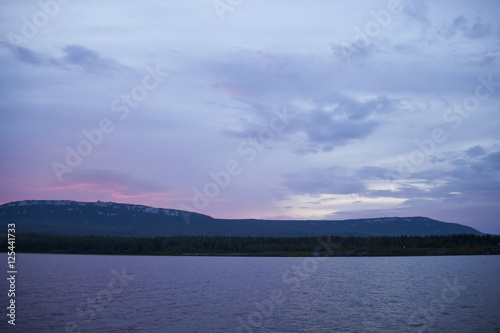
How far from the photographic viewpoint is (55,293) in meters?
52.2

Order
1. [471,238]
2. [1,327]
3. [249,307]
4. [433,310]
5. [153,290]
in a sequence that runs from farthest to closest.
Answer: [471,238], [153,290], [249,307], [433,310], [1,327]

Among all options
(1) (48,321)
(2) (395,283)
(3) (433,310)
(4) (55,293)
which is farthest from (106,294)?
(2) (395,283)

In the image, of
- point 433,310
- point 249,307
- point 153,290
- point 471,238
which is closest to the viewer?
point 433,310

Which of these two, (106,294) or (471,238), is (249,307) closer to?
(106,294)

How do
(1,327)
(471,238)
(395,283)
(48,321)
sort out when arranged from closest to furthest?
(1,327) → (48,321) → (395,283) → (471,238)

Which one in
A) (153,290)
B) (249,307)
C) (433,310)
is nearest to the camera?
(433,310)

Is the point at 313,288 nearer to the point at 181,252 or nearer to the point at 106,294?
the point at 106,294

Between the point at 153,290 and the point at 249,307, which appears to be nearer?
the point at 249,307

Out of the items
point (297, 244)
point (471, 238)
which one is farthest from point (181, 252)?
point (471, 238)

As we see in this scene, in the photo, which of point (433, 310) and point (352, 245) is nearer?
point (433, 310)

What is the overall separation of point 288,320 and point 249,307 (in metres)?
7.72

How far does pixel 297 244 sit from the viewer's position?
19925 cm

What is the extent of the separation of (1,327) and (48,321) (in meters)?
3.66

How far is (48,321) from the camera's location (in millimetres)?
34656
